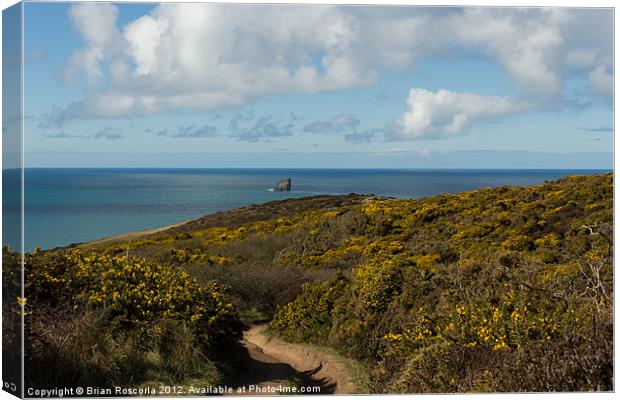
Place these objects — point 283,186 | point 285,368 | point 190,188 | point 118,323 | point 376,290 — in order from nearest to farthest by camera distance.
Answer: point 118,323 < point 285,368 < point 376,290 < point 190,188 < point 283,186

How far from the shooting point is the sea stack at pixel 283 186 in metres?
9.93

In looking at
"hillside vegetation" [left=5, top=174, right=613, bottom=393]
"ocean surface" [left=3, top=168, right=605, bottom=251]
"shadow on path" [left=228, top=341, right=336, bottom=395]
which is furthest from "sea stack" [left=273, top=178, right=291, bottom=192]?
"shadow on path" [left=228, top=341, right=336, bottom=395]

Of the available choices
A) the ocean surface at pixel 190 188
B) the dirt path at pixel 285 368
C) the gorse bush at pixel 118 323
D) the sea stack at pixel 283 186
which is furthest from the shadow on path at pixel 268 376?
the sea stack at pixel 283 186

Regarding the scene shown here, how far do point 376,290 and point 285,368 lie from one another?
158 cm

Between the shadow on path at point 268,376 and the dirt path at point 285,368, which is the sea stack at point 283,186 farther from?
the shadow on path at point 268,376

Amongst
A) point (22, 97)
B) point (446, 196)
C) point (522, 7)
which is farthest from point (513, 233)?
point (22, 97)

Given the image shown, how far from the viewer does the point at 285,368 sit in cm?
822

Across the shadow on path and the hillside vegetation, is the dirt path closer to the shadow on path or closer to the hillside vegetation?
the shadow on path

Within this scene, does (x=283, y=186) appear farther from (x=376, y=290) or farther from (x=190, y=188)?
(x=376, y=290)

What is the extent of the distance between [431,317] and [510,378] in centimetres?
146

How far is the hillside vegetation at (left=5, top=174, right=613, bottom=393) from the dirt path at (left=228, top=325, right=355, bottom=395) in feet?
0.90

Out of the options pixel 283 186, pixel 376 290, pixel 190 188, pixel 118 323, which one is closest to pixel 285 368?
pixel 376 290

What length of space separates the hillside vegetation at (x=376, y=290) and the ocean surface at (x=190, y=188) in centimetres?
38

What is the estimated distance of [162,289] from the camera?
7574 mm
